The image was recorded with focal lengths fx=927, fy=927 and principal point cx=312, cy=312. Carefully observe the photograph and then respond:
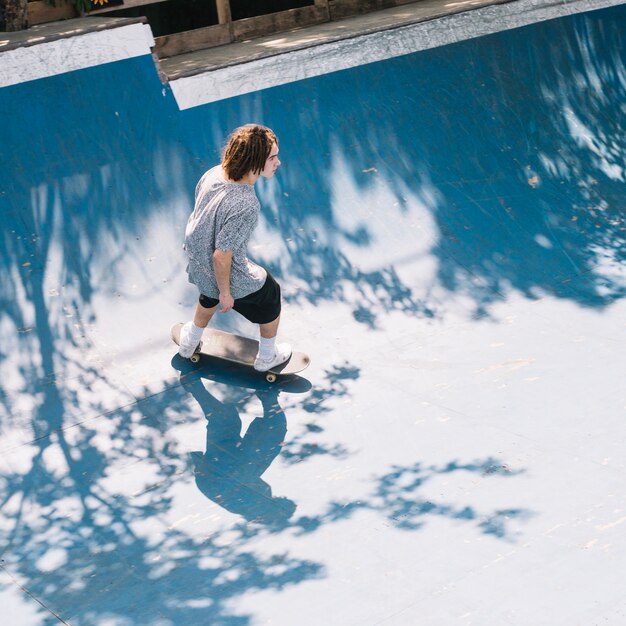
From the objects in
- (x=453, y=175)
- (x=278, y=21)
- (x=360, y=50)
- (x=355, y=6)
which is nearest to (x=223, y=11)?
(x=278, y=21)

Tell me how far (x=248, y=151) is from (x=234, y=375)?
152 cm

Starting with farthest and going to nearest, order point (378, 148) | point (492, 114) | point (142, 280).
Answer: point (492, 114) < point (378, 148) < point (142, 280)

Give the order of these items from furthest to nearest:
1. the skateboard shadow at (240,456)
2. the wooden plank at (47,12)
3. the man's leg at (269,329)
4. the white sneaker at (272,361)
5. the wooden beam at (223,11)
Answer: the wooden beam at (223,11), the wooden plank at (47,12), the white sneaker at (272,361), the man's leg at (269,329), the skateboard shadow at (240,456)

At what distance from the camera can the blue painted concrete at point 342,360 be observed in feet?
13.5

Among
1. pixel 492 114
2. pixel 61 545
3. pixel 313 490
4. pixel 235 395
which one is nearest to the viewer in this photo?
pixel 61 545

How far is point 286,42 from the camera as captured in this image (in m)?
9.77

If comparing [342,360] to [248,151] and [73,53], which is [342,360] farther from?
[73,53]

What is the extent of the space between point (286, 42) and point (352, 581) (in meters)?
7.00

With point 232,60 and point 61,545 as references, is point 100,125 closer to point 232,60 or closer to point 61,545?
point 232,60

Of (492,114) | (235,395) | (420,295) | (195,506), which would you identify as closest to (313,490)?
(195,506)

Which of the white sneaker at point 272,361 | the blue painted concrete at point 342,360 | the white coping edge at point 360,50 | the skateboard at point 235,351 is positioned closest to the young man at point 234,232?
the white sneaker at point 272,361

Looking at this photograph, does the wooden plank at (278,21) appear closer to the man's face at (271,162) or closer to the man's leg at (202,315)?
the man's leg at (202,315)

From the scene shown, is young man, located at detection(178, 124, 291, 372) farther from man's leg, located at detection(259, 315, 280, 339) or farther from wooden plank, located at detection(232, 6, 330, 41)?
wooden plank, located at detection(232, 6, 330, 41)

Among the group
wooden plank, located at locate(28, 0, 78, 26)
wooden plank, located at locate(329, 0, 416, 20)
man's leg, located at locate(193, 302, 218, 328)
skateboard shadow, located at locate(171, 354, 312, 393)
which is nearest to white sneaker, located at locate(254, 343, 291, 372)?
skateboard shadow, located at locate(171, 354, 312, 393)
